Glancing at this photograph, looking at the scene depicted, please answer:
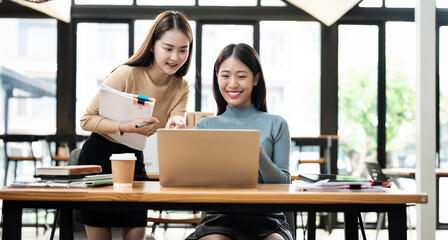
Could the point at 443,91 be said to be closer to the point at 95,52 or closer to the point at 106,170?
the point at 95,52

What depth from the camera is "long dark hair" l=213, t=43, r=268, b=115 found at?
2.01 m

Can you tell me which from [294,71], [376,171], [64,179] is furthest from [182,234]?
[64,179]

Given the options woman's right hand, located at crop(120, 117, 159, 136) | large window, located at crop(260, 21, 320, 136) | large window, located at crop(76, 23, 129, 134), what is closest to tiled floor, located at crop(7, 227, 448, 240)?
large window, located at crop(260, 21, 320, 136)

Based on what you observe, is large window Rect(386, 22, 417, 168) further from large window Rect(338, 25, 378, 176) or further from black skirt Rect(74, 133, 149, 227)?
black skirt Rect(74, 133, 149, 227)

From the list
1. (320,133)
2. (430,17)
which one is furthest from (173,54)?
(320,133)

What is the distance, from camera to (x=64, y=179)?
1.49 metres

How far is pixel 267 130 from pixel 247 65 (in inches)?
10.8

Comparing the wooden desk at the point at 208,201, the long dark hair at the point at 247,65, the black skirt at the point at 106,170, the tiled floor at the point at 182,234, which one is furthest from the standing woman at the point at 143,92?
the tiled floor at the point at 182,234

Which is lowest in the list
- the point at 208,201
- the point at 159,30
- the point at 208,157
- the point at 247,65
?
the point at 208,201

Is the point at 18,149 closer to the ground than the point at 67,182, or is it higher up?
closer to the ground

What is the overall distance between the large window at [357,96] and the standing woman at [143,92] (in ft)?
16.5

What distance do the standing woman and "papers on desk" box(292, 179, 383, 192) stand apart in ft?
2.03

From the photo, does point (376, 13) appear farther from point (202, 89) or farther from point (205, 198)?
point (205, 198)

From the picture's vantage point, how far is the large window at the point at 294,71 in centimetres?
690
